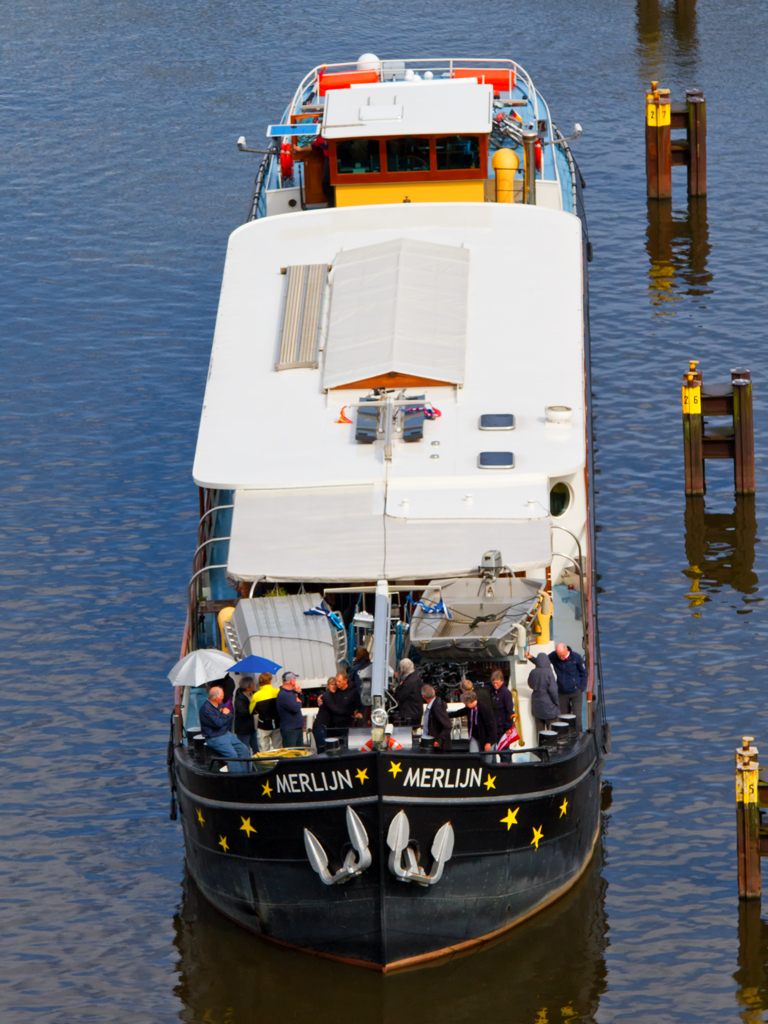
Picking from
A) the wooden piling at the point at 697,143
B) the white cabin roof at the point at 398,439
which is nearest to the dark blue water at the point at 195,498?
the wooden piling at the point at 697,143

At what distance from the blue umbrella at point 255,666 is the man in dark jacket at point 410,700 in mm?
1872

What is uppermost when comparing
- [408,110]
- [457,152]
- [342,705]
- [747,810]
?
[408,110]

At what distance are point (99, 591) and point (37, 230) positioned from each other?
64.1 feet

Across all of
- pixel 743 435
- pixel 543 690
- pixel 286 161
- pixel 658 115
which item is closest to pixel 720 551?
pixel 743 435

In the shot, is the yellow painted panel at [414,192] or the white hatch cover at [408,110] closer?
the white hatch cover at [408,110]

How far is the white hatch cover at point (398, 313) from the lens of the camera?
2928 centimetres

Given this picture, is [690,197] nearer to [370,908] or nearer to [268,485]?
[268,485]

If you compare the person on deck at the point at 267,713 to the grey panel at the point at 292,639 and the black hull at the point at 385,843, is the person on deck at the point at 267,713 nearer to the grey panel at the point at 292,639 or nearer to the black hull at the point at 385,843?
the grey panel at the point at 292,639

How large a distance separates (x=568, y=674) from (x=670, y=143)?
94.4 ft

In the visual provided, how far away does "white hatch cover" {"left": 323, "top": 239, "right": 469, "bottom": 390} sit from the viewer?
96.1ft

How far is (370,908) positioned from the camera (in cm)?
2302

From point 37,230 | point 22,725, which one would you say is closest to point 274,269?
point 22,725

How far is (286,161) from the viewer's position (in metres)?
42.7

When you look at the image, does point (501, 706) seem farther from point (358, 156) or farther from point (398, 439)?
point (358, 156)
